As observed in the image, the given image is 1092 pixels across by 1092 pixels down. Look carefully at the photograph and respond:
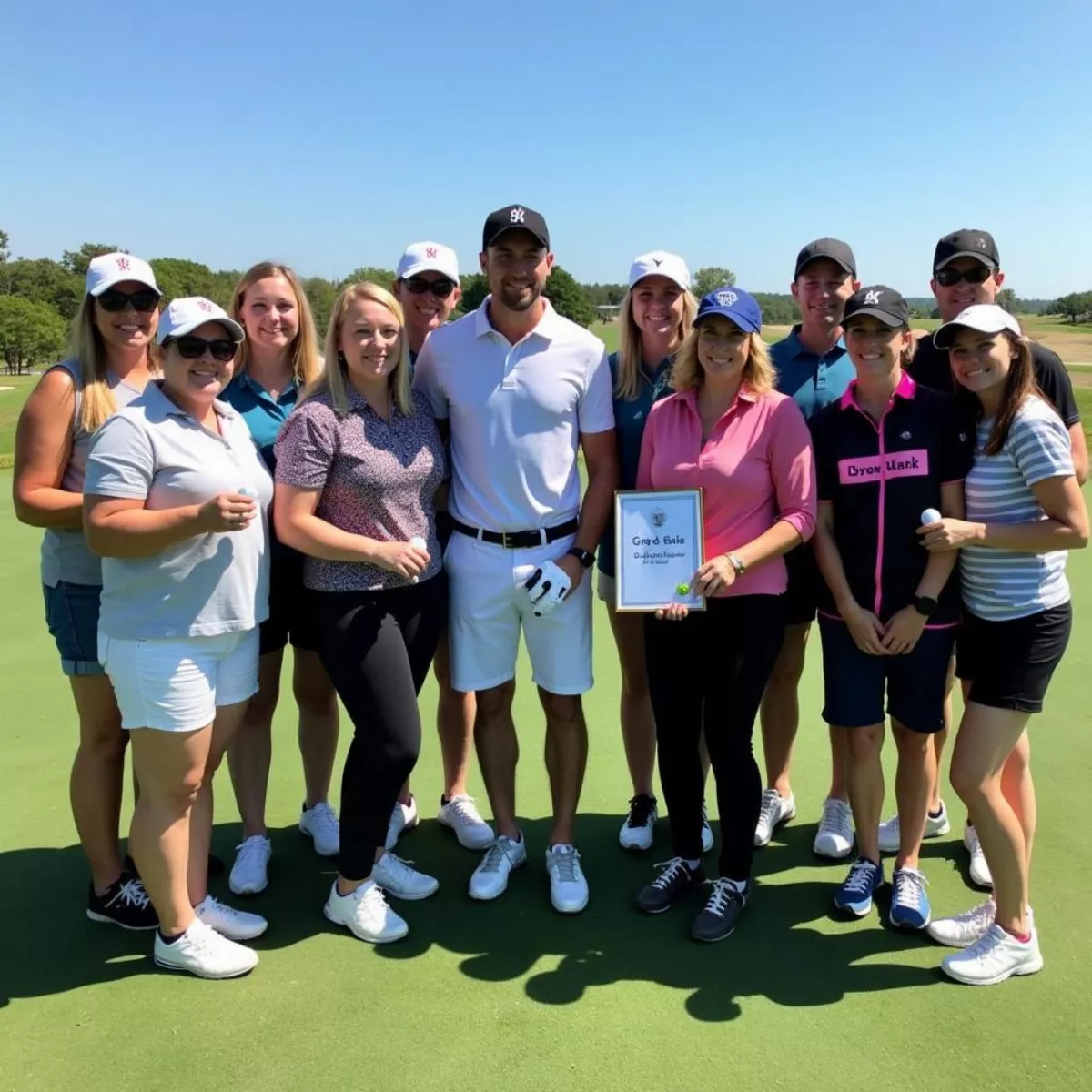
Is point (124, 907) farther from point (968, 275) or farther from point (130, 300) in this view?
point (968, 275)

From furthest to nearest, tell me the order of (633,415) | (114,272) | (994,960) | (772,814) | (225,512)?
(772,814) → (633,415) → (114,272) → (994,960) → (225,512)

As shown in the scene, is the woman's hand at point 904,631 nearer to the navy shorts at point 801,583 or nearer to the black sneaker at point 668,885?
the navy shorts at point 801,583

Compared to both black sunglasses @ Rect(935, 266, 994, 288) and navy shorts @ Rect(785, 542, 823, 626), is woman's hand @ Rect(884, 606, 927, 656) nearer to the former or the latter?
navy shorts @ Rect(785, 542, 823, 626)

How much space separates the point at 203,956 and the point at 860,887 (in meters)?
2.36

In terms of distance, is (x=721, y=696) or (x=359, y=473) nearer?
(x=359, y=473)

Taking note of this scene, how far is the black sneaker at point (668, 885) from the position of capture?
10.9 feet

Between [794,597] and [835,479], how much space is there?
2.02ft

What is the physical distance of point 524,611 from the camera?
3451 millimetres

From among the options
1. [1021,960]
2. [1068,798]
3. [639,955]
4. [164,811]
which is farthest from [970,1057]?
[164,811]

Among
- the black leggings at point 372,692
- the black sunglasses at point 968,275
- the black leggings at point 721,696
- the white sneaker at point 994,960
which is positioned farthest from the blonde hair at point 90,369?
the white sneaker at point 994,960

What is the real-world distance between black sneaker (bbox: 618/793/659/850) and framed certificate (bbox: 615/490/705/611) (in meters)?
1.21

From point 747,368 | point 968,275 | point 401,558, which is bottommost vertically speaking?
point 401,558

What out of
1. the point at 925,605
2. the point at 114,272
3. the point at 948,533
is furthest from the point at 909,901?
the point at 114,272

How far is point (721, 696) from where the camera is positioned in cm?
318
